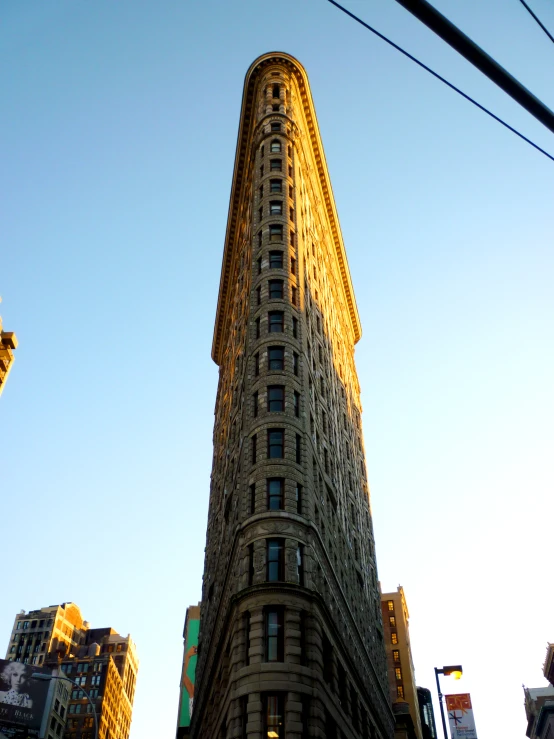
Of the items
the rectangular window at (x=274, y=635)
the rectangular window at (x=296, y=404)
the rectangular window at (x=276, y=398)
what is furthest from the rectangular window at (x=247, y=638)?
the rectangular window at (x=296, y=404)

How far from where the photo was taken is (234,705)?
1325 inches

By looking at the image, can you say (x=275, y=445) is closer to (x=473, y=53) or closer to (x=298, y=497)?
(x=298, y=497)

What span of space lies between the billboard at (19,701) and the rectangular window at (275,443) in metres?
58.0

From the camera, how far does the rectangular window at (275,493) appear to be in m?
41.6

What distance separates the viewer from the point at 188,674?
121m

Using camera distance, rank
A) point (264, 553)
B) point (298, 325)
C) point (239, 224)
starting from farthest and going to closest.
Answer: point (239, 224)
point (298, 325)
point (264, 553)

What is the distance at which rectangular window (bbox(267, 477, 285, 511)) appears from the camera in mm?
41572

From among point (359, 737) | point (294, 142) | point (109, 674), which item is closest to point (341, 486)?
point (359, 737)

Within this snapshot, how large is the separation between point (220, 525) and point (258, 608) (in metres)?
25.6

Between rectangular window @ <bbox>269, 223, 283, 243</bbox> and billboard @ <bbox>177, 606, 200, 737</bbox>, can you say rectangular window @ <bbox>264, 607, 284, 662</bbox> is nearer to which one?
rectangular window @ <bbox>269, 223, 283, 243</bbox>

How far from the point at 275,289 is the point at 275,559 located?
2441 cm

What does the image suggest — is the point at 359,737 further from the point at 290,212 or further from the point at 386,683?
the point at 290,212

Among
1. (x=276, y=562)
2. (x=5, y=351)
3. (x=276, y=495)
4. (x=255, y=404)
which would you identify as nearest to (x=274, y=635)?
(x=276, y=562)

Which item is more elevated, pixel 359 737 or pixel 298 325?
pixel 298 325
